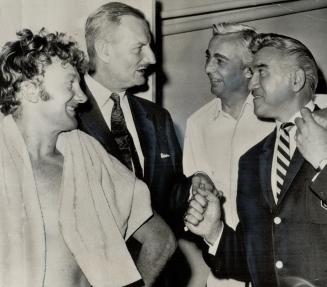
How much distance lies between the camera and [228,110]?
1931 millimetres

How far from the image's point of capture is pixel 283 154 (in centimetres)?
179

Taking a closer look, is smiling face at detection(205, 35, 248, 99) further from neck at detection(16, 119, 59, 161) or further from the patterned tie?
neck at detection(16, 119, 59, 161)

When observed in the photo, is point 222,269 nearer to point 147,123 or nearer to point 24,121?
point 147,123

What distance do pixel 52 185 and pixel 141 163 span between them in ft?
1.10

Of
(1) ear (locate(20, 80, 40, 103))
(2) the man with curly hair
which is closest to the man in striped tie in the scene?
(2) the man with curly hair

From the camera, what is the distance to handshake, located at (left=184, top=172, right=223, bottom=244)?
180cm

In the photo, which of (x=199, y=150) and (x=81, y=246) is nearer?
(x=81, y=246)

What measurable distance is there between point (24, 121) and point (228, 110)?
0.73 meters

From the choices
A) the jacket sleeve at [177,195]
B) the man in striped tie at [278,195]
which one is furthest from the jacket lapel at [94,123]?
the man in striped tie at [278,195]

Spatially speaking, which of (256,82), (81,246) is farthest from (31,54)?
(256,82)

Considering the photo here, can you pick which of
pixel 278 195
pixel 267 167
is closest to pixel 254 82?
pixel 267 167

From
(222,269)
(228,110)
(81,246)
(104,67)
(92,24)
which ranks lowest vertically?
(222,269)

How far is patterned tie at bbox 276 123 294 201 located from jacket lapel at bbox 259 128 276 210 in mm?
27

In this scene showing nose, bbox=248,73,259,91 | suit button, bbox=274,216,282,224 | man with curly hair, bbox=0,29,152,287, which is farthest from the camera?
nose, bbox=248,73,259,91
